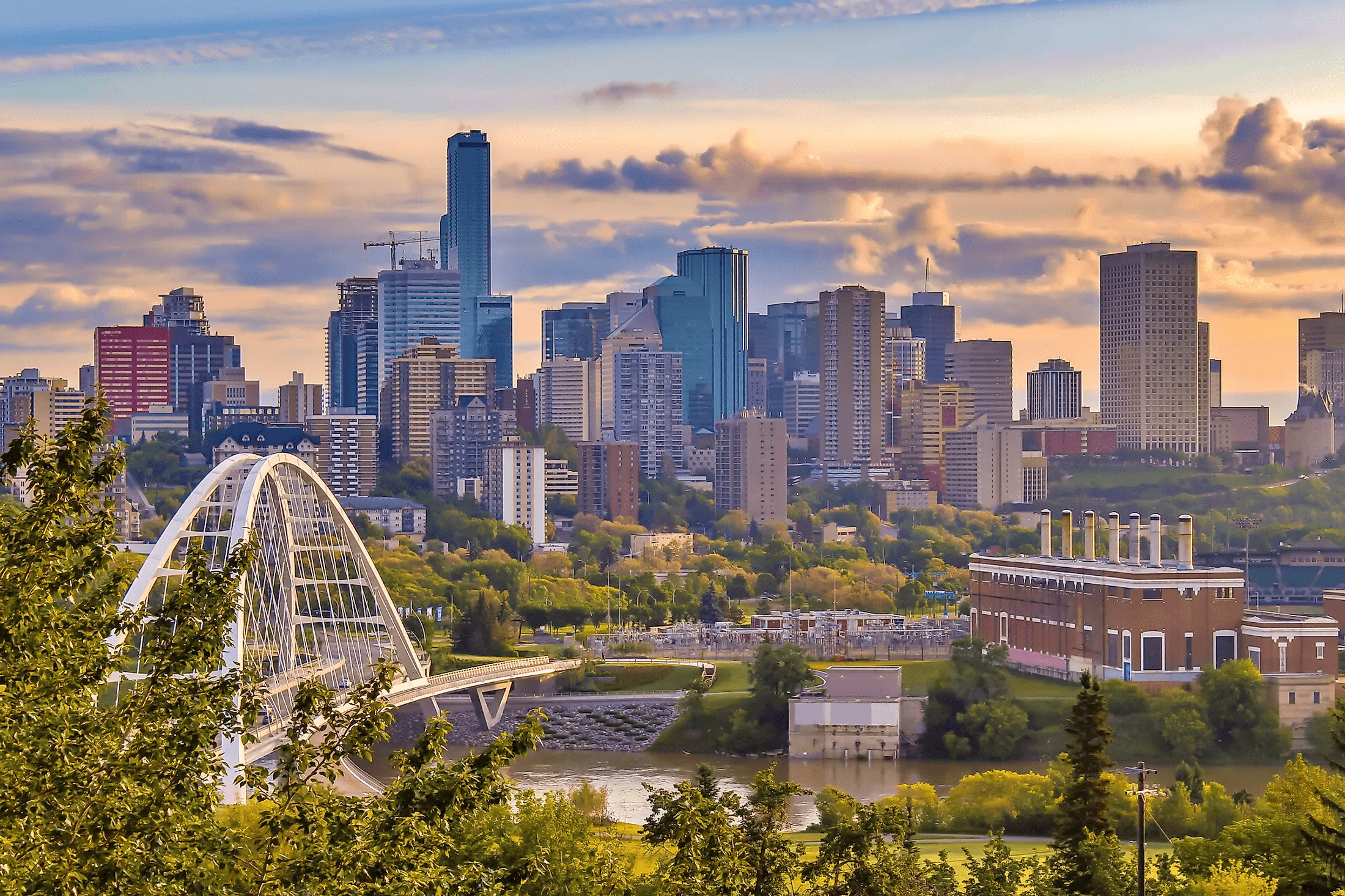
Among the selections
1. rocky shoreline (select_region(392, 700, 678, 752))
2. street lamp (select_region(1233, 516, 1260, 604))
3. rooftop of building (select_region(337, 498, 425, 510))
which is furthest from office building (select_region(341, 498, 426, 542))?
rocky shoreline (select_region(392, 700, 678, 752))

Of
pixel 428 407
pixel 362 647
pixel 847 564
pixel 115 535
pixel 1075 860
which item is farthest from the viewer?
pixel 428 407

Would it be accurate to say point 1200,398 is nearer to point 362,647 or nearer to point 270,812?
point 362,647

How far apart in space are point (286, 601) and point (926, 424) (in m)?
139

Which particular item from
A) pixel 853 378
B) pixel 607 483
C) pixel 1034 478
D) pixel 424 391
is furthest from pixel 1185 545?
pixel 853 378

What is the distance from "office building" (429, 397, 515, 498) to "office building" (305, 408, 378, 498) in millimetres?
4890

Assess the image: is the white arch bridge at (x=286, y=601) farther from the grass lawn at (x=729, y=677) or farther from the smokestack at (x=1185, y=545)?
the smokestack at (x=1185, y=545)

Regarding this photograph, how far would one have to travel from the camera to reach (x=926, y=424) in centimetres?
18975

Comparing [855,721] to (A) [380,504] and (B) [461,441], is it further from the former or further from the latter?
(B) [461,441]

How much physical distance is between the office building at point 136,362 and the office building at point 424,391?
30.2 metres

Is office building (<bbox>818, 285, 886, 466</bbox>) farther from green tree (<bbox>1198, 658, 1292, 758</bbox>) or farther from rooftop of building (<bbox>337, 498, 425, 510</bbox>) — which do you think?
green tree (<bbox>1198, 658, 1292, 758</bbox>)

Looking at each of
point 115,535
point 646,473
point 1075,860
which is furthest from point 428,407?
point 115,535

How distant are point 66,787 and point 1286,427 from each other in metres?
182

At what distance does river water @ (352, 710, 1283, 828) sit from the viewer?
54.3 meters

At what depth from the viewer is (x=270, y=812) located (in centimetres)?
1300
